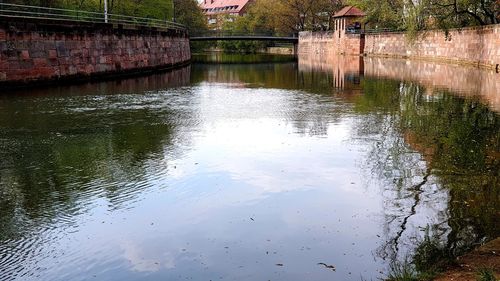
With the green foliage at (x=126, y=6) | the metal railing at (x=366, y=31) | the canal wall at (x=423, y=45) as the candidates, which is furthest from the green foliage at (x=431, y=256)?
the metal railing at (x=366, y=31)

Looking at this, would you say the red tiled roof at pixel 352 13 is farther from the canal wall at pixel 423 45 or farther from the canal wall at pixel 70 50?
the canal wall at pixel 70 50

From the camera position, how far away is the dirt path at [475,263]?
16.6ft

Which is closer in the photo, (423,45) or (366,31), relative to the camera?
(423,45)

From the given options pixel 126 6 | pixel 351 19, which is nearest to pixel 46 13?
pixel 126 6

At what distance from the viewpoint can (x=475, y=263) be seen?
17.8 feet

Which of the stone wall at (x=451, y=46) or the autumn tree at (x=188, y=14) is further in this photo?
the autumn tree at (x=188, y=14)

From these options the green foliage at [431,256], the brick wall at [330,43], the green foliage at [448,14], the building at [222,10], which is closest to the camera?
the green foliage at [431,256]

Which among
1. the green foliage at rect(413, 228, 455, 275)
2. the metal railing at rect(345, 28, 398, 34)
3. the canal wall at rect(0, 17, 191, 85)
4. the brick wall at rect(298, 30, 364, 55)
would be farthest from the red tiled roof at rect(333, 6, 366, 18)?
the green foliage at rect(413, 228, 455, 275)

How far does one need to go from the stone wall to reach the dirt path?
3086 centimetres

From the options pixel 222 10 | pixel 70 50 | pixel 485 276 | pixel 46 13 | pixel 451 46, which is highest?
pixel 222 10

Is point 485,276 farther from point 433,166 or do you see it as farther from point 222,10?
point 222,10

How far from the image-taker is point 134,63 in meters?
34.8

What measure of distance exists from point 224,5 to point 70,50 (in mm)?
133292

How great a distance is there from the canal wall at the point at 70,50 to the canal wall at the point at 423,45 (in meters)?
22.3
